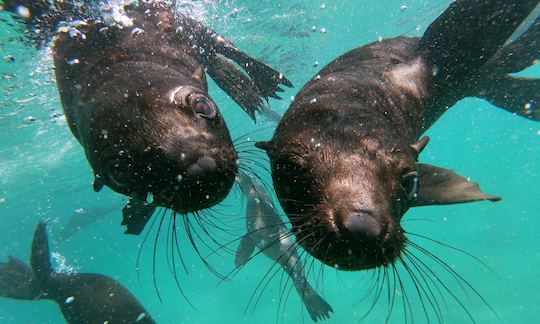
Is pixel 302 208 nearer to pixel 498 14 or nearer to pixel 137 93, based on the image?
pixel 137 93

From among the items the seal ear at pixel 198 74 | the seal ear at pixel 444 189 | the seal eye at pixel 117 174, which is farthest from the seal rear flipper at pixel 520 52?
the seal eye at pixel 117 174

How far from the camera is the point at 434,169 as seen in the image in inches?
125

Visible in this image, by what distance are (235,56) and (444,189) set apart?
10.3 ft

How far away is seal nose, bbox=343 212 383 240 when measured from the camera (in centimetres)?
192

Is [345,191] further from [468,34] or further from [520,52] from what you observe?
[520,52]

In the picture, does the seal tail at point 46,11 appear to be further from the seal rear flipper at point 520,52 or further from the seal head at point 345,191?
the seal rear flipper at point 520,52

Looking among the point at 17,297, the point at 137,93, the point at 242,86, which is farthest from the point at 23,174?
the point at 137,93

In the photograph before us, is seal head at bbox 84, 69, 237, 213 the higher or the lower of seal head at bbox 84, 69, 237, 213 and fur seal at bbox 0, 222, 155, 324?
the higher

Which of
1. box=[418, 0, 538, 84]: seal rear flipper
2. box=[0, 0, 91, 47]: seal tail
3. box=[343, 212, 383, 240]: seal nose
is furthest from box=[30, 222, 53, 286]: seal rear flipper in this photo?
box=[343, 212, 383, 240]: seal nose

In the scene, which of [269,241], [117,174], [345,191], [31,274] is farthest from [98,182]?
[31,274]

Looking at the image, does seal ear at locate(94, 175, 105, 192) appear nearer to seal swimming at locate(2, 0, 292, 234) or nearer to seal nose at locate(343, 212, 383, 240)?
seal swimming at locate(2, 0, 292, 234)

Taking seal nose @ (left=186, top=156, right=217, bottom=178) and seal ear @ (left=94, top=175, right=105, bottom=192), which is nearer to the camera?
seal nose @ (left=186, top=156, right=217, bottom=178)

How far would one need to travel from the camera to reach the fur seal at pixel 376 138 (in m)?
2.10

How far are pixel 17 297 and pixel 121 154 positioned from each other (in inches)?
341
